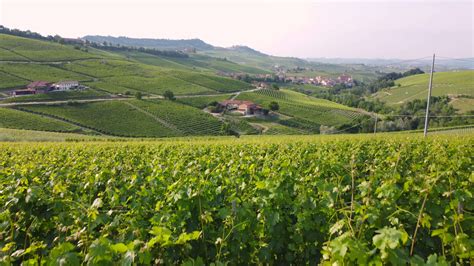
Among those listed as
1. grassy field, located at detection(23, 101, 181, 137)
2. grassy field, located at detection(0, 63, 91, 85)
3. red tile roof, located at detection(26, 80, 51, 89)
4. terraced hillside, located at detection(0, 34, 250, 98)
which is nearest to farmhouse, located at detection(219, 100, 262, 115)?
terraced hillside, located at detection(0, 34, 250, 98)

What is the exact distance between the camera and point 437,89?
323ft

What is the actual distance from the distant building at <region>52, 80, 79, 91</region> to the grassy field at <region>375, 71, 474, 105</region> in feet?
298

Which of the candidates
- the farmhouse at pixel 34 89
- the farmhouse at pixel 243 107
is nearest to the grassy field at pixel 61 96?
the farmhouse at pixel 34 89

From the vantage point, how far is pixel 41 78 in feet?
287

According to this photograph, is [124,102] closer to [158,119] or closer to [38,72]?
[158,119]

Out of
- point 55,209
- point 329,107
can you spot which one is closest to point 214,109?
point 329,107

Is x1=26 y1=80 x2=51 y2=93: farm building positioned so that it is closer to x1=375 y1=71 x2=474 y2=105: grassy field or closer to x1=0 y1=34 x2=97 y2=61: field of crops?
x1=0 y1=34 x2=97 y2=61: field of crops

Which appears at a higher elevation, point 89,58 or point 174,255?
point 89,58

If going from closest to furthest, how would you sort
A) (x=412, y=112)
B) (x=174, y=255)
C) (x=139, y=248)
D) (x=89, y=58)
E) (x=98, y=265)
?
(x=98, y=265) → (x=139, y=248) → (x=174, y=255) → (x=412, y=112) → (x=89, y=58)

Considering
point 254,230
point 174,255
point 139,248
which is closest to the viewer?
point 139,248

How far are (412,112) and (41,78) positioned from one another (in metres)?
95.1

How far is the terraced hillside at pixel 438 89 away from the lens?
90.4 metres

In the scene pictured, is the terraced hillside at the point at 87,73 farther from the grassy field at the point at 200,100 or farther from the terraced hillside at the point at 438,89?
the terraced hillside at the point at 438,89

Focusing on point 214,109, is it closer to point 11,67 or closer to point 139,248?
point 11,67
